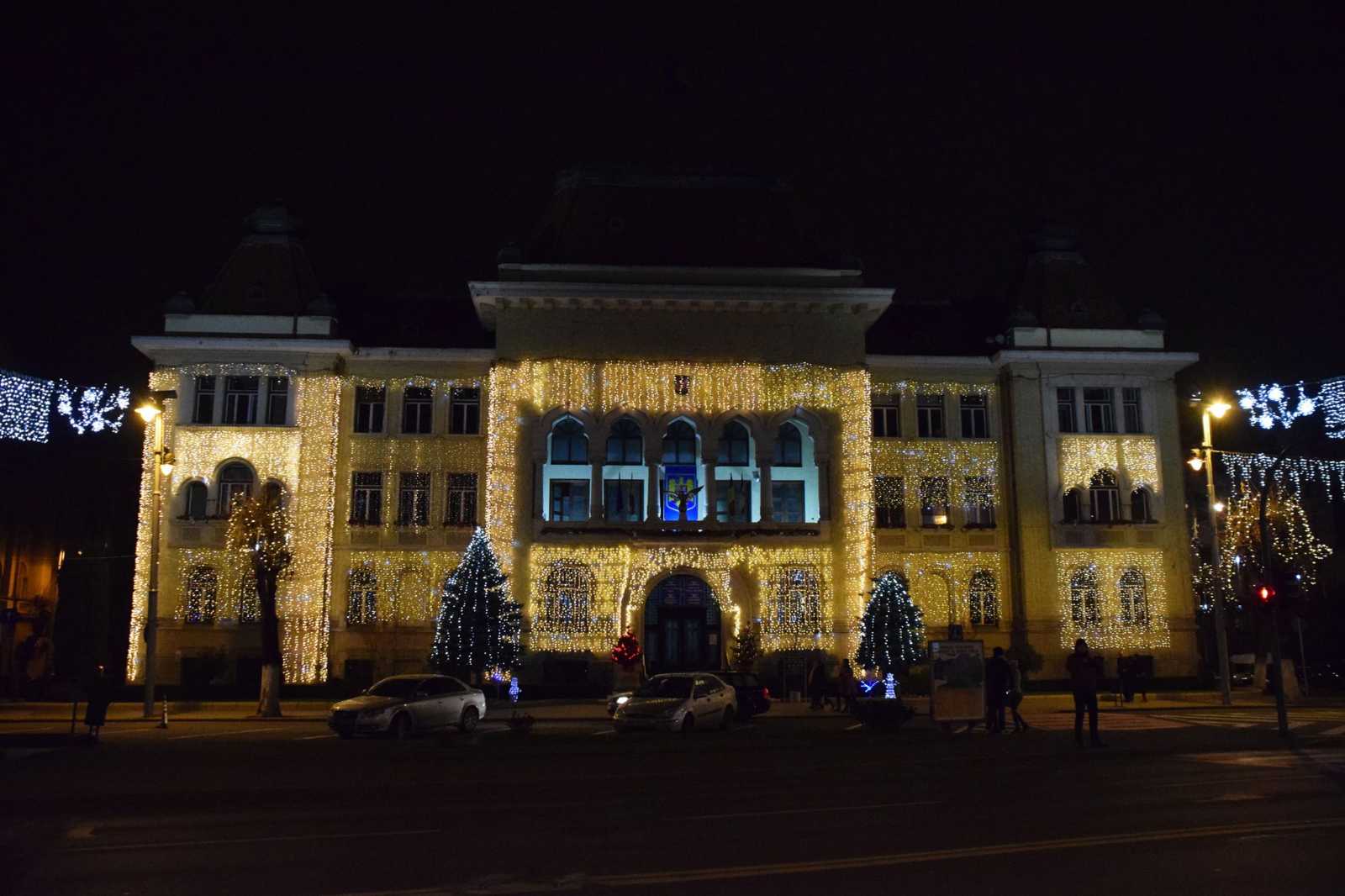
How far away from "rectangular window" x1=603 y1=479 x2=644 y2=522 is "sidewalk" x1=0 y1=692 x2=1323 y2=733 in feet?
27.0

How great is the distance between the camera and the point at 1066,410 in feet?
156

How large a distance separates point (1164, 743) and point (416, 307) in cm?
3655

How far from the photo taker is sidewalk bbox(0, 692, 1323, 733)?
3278cm

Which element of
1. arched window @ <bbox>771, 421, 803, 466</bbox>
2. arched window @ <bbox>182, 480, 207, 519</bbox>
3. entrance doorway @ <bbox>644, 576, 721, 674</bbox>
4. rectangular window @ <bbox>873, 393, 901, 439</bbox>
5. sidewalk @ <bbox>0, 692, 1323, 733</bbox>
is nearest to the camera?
sidewalk @ <bbox>0, 692, 1323, 733</bbox>

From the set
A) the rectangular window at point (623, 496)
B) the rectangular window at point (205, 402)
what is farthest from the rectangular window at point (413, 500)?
the rectangular window at point (205, 402)

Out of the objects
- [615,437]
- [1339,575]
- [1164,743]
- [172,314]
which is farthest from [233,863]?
[1339,575]

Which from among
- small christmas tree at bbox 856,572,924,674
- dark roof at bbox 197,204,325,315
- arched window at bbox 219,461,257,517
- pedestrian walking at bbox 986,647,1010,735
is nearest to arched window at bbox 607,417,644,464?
small christmas tree at bbox 856,572,924,674

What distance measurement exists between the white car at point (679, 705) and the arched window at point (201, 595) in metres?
22.5

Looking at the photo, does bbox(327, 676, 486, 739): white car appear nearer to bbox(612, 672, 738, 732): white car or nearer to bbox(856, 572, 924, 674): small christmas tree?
bbox(612, 672, 738, 732): white car

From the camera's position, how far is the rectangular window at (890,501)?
4678cm

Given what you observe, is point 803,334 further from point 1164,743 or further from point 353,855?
point 353,855

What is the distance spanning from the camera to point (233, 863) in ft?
32.3

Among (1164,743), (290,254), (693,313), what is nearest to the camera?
(1164,743)

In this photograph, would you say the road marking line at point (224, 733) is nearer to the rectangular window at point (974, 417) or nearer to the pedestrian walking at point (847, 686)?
the pedestrian walking at point (847, 686)
